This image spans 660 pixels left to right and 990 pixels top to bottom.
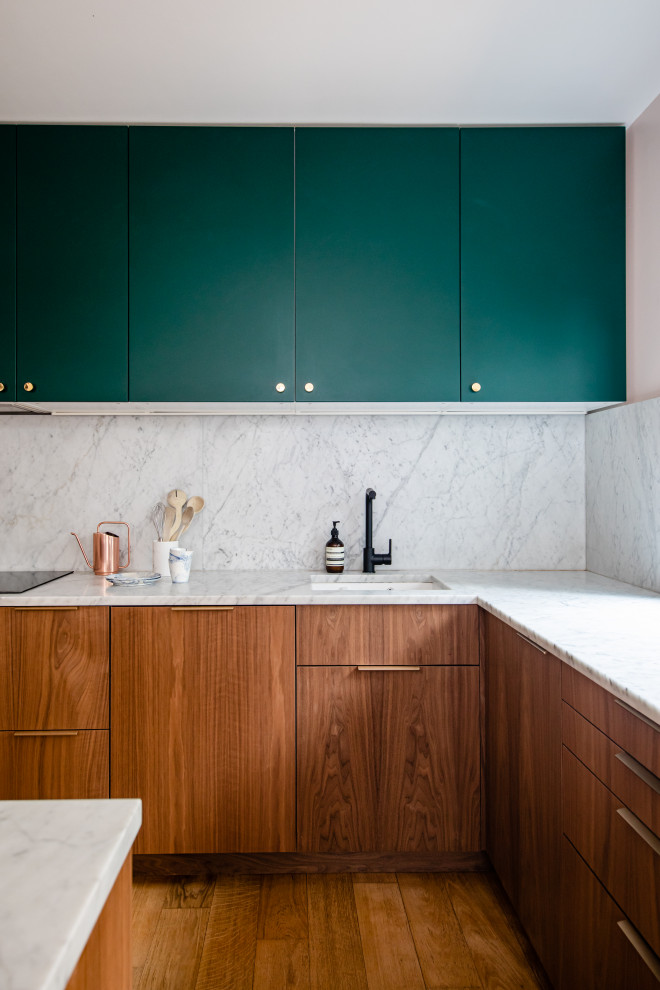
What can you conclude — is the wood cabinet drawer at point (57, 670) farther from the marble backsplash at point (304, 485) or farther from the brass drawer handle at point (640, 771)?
the brass drawer handle at point (640, 771)

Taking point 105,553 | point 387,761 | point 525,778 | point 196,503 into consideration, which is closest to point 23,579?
point 105,553

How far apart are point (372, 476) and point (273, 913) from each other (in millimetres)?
1542

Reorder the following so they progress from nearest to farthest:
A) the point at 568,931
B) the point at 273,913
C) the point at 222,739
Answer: the point at 568,931 → the point at 273,913 → the point at 222,739

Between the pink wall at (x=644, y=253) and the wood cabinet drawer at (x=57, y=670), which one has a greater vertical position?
the pink wall at (x=644, y=253)

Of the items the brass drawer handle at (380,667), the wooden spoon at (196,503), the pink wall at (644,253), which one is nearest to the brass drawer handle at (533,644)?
the brass drawer handle at (380,667)

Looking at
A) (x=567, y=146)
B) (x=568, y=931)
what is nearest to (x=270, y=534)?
(x=568, y=931)

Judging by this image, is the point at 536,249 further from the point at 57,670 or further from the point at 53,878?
the point at 53,878

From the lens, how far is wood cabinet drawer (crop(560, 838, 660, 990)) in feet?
3.60

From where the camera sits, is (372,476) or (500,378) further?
(372,476)

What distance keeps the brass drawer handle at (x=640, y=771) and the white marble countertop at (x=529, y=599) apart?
0.35 ft

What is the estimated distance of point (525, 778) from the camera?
67.2 inches

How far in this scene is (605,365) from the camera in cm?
238

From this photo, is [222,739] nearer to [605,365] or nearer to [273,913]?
[273,913]

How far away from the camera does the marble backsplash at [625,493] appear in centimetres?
217
